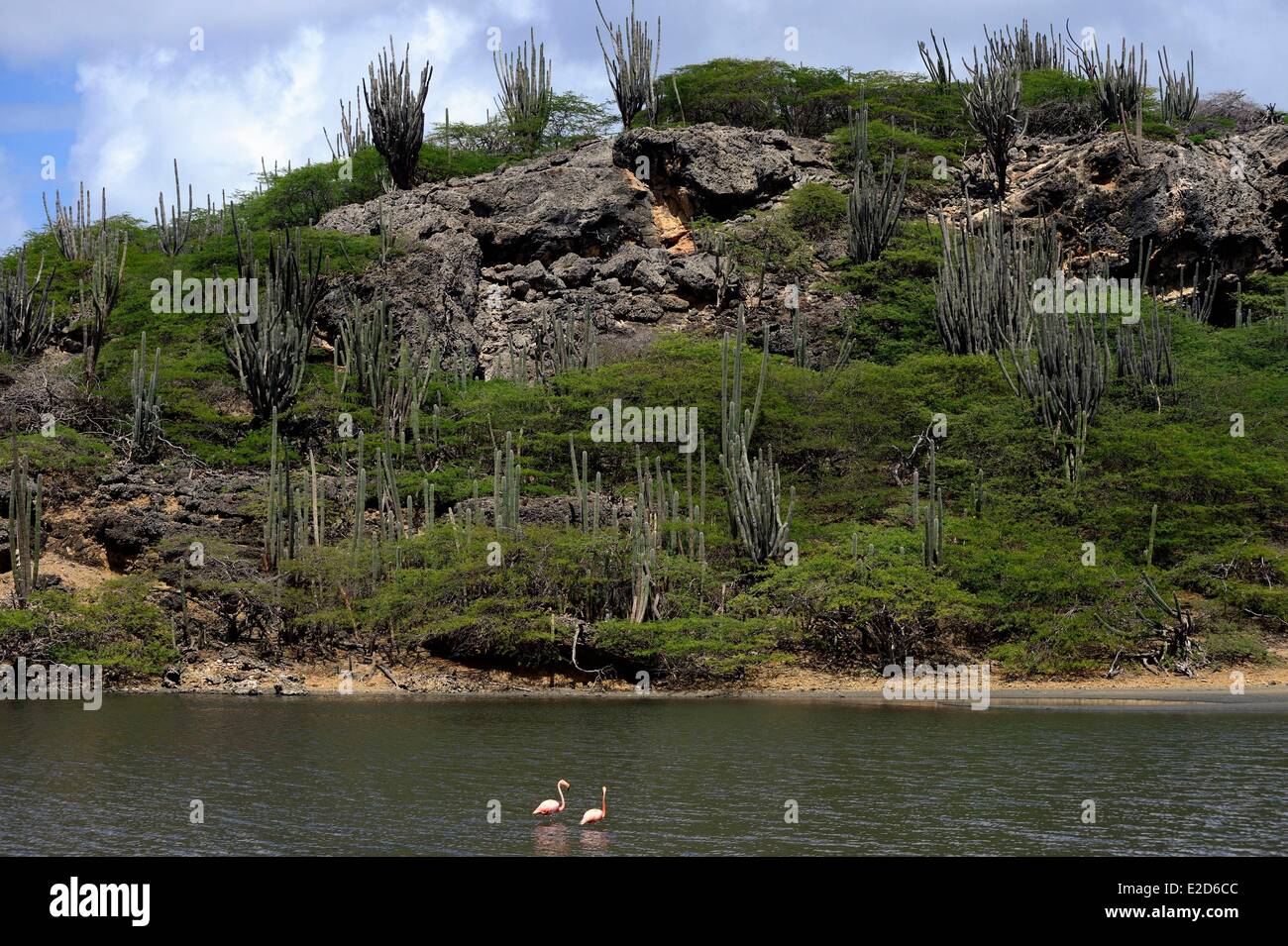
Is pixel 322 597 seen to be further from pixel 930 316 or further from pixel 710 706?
pixel 930 316

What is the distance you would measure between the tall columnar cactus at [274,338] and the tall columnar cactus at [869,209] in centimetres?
1568

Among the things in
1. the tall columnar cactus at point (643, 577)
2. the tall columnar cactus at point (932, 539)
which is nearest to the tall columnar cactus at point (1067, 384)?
the tall columnar cactus at point (932, 539)

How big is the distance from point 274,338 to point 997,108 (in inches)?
924

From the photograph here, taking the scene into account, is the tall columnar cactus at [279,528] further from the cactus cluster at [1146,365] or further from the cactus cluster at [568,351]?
the cactus cluster at [1146,365]

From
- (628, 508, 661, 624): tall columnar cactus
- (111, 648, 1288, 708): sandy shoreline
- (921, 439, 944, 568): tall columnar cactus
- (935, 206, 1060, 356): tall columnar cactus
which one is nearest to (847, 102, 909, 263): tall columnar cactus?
(935, 206, 1060, 356): tall columnar cactus

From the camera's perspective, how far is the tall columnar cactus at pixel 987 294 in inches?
1236

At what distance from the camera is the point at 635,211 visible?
140 feet

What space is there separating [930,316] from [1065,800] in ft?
85.9

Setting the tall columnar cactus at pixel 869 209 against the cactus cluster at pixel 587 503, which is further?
the tall columnar cactus at pixel 869 209

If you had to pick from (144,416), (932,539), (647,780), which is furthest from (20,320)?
(647,780)

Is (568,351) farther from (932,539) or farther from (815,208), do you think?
(932,539)

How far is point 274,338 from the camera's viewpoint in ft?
99.7

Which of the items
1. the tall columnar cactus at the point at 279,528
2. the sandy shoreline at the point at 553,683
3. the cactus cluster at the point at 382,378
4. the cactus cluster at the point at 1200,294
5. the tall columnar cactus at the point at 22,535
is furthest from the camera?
the cactus cluster at the point at 1200,294
